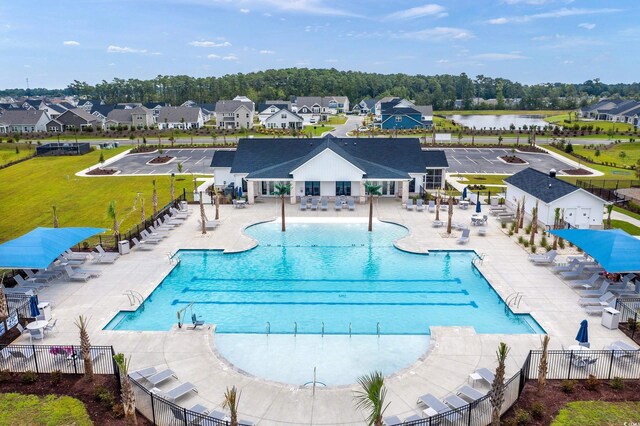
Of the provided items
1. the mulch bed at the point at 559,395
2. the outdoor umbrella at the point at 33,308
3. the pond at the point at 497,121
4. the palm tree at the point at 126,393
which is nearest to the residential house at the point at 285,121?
the pond at the point at 497,121

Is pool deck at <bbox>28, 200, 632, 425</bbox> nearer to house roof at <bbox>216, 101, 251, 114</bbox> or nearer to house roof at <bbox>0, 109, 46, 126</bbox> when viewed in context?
house roof at <bbox>216, 101, 251, 114</bbox>

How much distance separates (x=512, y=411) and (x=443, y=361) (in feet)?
11.3

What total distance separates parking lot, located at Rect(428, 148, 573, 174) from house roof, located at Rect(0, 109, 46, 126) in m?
84.9

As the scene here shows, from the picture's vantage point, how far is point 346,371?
18.5 m

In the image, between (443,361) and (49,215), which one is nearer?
(443,361)

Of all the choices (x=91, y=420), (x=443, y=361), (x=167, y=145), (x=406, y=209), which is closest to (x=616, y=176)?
(x=406, y=209)

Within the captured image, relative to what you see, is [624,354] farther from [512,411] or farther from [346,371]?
[346,371]

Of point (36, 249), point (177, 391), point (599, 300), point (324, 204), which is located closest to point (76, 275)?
point (36, 249)

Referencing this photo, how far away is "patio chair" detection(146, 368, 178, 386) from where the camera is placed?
1703cm

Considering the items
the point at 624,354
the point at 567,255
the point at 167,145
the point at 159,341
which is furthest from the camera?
the point at 167,145

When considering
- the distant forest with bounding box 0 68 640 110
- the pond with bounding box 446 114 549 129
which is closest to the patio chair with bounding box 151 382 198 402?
the pond with bounding box 446 114 549 129

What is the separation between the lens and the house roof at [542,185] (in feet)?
116

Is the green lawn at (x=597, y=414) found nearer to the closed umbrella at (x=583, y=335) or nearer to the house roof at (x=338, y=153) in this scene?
the closed umbrella at (x=583, y=335)

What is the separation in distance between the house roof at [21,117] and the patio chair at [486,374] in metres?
111
